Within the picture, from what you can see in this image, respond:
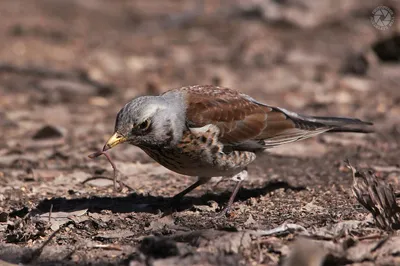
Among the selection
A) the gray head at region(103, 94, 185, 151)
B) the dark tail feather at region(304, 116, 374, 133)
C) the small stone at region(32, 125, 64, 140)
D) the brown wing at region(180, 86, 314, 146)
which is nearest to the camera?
the gray head at region(103, 94, 185, 151)

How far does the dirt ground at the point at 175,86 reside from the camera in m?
5.04

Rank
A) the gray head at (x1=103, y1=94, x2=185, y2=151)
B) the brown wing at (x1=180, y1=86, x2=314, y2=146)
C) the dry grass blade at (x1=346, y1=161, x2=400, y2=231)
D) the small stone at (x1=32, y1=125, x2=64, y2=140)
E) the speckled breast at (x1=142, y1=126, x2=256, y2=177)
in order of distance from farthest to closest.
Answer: the small stone at (x1=32, y1=125, x2=64, y2=140) → the brown wing at (x1=180, y1=86, x2=314, y2=146) → the speckled breast at (x1=142, y1=126, x2=256, y2=177) → the gray head at (x1=103, y1=94, x2=185, y2=151) → the dry grass blade at (x1=346, y1=161, x2=400, y2=231)

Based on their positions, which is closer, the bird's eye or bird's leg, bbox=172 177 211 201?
the bird's eye

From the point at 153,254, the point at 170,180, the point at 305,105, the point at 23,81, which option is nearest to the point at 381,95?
the point at 305,105

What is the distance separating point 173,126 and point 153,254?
1.55 meters

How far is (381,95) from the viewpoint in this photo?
10680 millimetres

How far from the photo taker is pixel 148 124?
A: 5918mm

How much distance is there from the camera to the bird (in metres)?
5.92

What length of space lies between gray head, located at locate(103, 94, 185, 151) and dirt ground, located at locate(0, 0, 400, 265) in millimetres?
636

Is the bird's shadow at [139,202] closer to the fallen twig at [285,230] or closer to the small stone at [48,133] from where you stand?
the fallen twig at [285,230]

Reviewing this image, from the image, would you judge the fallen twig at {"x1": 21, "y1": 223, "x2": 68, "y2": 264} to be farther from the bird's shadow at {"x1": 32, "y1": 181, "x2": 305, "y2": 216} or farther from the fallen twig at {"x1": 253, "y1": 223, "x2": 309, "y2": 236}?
the fallen twig at {"x1": 253, "y1": 223, "x2": 309, "y2": 236}
